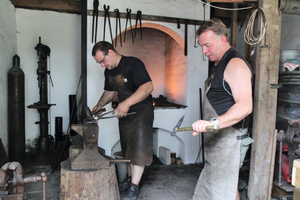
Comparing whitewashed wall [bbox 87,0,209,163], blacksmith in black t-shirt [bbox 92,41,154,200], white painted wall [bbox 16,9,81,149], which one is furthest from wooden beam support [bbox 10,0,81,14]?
blacksmith in black t-shirt [bbox 92,41,154,200]

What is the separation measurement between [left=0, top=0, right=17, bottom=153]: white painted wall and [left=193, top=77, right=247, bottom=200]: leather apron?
3232mm

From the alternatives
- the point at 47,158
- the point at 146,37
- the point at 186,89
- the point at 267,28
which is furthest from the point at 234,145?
the point at 146,37

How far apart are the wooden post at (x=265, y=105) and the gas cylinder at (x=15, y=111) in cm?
356

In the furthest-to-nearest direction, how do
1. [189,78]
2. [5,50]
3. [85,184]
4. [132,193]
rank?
[189,78] → [5,50] → [132,193] → [85,184]

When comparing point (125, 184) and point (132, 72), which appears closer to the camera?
point (132, 72)

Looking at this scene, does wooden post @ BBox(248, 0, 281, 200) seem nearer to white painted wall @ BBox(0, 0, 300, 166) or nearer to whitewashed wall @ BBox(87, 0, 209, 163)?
white painted wall @ BBox(0, 0, 300, 166)

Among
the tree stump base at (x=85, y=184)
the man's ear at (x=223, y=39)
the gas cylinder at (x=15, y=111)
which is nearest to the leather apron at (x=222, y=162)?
the man's ear at (x=223, y=39)

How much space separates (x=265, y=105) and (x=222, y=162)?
1027 millimetres

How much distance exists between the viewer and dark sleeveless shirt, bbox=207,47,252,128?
169 cm

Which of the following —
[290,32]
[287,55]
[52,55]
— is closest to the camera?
[287,55]

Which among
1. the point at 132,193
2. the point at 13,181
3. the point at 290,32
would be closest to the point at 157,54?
the point at 290,32

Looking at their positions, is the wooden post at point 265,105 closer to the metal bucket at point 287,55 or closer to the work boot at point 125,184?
the metal bucket at point 287,55

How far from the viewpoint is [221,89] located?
1738 mm

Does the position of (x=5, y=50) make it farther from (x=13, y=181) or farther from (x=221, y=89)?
(x=221, y=89)
